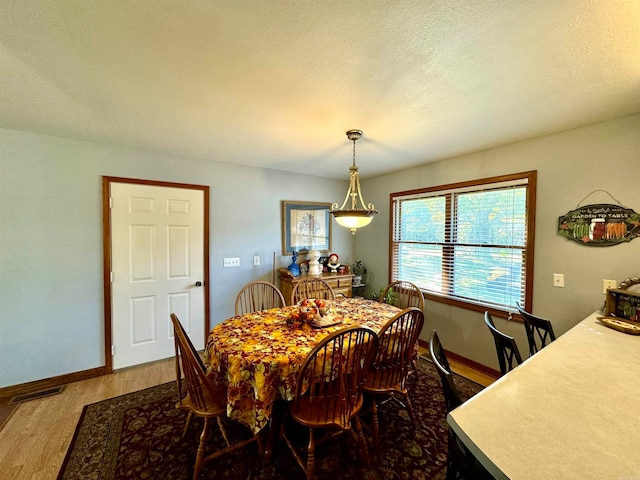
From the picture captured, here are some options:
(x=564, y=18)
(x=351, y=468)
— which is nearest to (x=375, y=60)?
(x=564, y=18)

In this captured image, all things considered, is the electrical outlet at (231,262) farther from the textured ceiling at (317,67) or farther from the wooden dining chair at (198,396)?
the wooden dining chair at (198,396)

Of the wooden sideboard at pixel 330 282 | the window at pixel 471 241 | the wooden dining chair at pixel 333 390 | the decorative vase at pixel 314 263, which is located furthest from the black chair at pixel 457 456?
the decorative vase at pixel 314 263

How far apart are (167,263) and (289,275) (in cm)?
144

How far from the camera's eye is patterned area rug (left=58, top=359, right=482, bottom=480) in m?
1.61

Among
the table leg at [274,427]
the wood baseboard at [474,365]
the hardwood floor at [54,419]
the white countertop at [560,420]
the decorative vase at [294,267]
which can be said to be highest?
the decorative vase at [294,267]

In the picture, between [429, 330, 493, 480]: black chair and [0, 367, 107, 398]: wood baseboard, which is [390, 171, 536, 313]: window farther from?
[0, 367, 107, 398]: wood baseboard

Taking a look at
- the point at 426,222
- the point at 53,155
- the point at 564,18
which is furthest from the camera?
the point at 426,222

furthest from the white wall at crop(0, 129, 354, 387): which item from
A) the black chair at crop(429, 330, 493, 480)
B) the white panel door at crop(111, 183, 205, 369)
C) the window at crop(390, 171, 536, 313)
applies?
the black chair at crop(429, 330, 493, 480)

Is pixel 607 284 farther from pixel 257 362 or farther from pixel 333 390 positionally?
pixel 257 362

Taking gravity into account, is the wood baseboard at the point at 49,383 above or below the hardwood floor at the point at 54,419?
above

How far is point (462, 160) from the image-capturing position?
3.04 metres

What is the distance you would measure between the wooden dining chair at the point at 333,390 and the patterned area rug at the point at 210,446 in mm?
168

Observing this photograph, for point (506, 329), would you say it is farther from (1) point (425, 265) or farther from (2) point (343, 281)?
(2) point (343, 281)

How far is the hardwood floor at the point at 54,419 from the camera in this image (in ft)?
5.49
